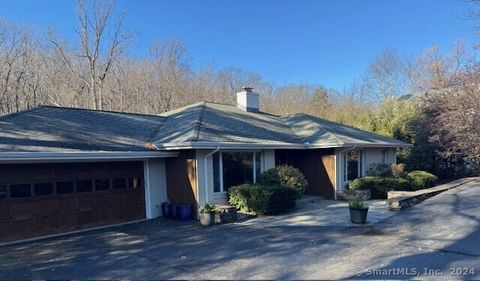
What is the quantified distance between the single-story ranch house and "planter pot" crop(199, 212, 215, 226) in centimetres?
91

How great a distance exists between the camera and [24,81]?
30.3 meters

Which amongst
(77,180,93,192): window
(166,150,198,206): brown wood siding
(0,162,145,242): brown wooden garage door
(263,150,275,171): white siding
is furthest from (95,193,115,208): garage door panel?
(263,150,275,171): white siding

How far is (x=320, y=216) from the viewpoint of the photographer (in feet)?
39.1

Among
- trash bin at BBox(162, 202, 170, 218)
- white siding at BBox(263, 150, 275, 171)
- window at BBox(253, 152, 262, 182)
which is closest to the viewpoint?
trash bin at BBox(162, 202, 170, 218)

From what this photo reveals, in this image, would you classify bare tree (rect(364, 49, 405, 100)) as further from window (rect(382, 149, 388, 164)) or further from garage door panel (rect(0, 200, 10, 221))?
garage door panel (rect(0, 200, 10, 221))

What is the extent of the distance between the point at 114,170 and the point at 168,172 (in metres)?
1.97

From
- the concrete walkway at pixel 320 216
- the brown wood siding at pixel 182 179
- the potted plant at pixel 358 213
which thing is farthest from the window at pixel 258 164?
the potted plant at pixel 358 213

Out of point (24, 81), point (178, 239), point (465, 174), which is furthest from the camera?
point (24, 81)

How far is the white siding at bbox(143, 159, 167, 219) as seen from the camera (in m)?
12.4

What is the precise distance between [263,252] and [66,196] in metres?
6.18

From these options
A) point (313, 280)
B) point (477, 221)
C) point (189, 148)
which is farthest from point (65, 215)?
point (477, 221)

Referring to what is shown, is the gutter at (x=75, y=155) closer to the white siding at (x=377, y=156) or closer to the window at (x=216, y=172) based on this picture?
the window at (x=216, y=172)

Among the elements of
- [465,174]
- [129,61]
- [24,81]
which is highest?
[129,61]

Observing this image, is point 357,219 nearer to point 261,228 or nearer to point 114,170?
point 261,228
